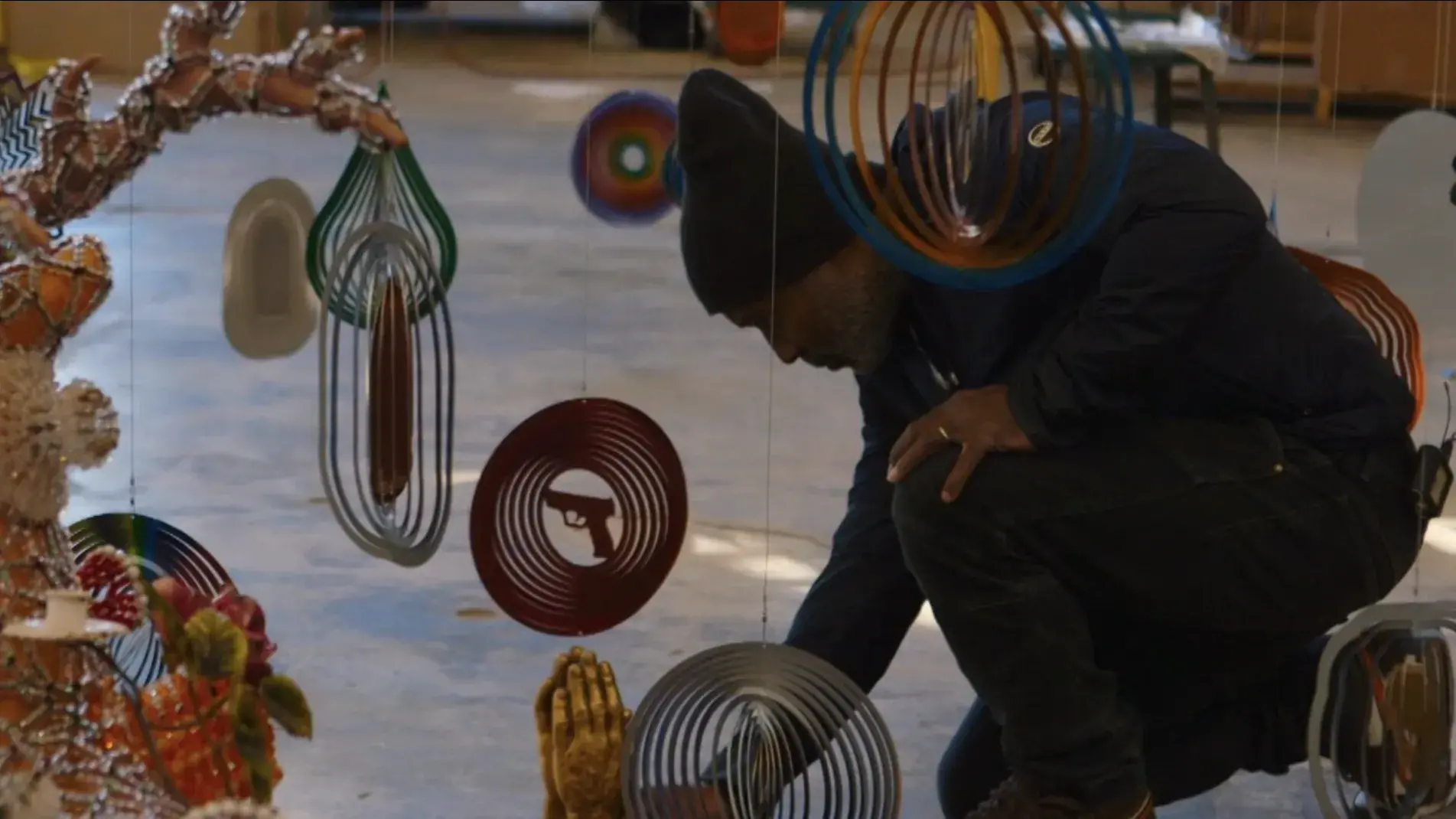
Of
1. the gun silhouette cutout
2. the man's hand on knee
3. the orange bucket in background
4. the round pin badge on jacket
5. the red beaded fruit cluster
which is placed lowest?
the gun silhouette cutout

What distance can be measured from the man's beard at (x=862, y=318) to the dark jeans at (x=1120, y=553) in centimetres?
12

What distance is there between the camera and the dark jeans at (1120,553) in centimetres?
124

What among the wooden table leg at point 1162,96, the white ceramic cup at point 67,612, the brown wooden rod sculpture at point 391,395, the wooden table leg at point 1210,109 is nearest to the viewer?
the white ceramic cup at point 67,612

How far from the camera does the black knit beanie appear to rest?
1.25 m

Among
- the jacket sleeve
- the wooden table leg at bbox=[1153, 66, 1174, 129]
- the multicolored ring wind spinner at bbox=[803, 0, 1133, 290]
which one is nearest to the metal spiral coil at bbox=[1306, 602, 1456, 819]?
the jacket sleeve

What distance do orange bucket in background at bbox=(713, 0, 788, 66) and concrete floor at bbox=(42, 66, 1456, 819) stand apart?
0.45m

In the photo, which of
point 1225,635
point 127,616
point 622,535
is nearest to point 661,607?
point 622,535

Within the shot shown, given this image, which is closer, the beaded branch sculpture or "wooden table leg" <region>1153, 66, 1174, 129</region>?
the beaded branch sculpture

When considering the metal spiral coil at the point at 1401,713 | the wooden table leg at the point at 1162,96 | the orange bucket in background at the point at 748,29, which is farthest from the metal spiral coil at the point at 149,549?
the wooden table leg at the point at 1162,96

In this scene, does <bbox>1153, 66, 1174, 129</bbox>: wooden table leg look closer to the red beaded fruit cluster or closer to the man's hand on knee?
the man's hand on knee

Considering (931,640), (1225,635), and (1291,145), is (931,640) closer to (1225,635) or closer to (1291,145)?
(1225,635)

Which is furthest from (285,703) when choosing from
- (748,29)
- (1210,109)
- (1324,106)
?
(1324,106)

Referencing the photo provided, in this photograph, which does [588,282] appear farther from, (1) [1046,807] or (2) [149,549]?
(1) [1046,807]

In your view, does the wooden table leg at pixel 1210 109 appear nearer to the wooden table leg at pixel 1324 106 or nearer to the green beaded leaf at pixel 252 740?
the wooden table leg at pixel 1324 106
